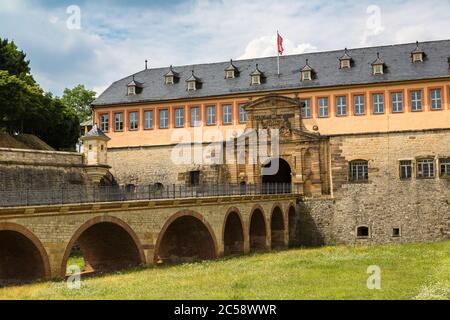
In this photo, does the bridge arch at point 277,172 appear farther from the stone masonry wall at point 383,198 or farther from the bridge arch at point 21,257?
the bridge arch at point 21,257

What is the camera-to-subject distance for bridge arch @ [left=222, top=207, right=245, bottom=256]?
33.7 meters

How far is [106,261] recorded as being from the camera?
27.1 m

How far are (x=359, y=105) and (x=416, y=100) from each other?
A: 12.4ft

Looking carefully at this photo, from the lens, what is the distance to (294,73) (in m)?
46.8

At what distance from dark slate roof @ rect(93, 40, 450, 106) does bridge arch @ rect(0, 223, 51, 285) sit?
88.8 ft

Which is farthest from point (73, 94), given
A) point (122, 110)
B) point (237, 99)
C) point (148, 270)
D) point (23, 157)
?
point (148, 270)

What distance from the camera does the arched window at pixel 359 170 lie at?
1702 inches

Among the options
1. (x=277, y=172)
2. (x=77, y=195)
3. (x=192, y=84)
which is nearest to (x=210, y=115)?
(x=192, y=84)

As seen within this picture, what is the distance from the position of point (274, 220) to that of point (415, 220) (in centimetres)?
933

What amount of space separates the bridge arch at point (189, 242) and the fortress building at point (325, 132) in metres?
14.2

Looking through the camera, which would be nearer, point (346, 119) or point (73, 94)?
point (346, 119)

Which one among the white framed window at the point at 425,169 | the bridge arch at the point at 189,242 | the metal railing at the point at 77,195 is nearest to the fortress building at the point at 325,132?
the white framed window at the point at 425,169

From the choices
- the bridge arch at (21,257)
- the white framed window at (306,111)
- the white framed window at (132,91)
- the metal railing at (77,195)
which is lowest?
the bridge arch at (21,257)
